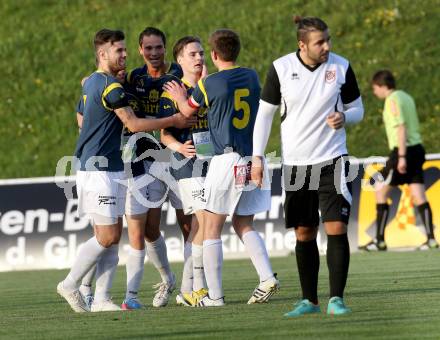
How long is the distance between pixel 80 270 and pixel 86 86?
1483 millimetres

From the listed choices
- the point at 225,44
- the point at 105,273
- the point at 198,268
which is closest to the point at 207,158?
the point at 198,268

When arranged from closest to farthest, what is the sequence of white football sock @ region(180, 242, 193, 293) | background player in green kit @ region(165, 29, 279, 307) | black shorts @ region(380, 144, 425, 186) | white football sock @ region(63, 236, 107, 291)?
1. background player in green kit @ region(165, 29, 279, 307)
2. white football sock @ region(63, 236, 107, 291)
3. white football sock @ region(180, 242, 193, 293)
4. black shorts @ region(380, 144, 425, 186)

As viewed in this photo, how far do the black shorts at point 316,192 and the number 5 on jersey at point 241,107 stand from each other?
1.20 metres

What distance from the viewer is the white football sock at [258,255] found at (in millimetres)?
10109

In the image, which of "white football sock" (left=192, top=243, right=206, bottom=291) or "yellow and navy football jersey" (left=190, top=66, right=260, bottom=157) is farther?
"white football sock" (left=192, top=243, right=206, bottom=291)

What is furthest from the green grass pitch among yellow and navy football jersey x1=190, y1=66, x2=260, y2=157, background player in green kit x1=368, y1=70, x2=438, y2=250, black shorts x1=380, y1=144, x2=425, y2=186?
black shorts x1=380, y1=144, x2=425, y2=186

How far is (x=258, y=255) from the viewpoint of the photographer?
33.3ft

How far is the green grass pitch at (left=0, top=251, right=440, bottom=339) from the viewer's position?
7.83m

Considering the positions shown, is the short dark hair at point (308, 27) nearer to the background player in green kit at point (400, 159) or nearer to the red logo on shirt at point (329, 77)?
the red logo on shirt at point (329, 77)

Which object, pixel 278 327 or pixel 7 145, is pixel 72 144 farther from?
pixel 278 327

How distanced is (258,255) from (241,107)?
1.20 meters

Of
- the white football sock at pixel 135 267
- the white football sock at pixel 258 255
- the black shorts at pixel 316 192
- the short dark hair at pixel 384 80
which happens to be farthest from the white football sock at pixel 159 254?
the short dark hair at pixel 384 80

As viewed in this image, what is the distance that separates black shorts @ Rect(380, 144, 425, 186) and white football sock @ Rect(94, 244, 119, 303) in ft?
25.3

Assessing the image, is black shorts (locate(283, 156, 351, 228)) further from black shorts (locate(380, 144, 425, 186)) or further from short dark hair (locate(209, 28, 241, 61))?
black shorts (locate(380, 144, 425, 186))
